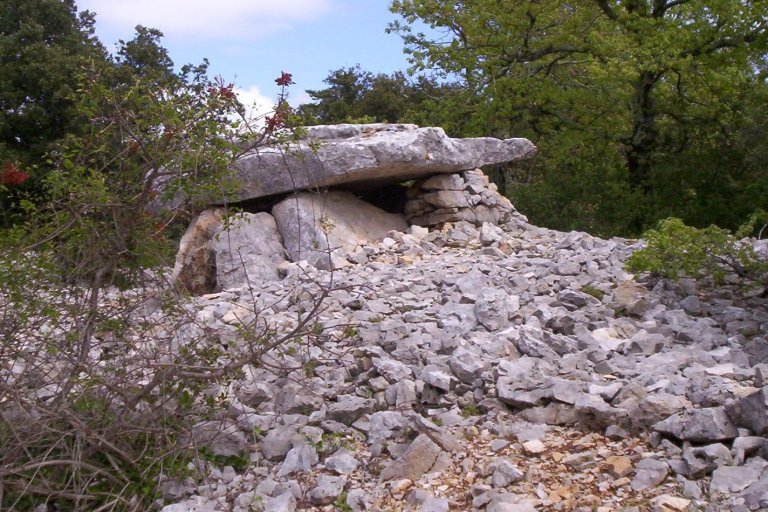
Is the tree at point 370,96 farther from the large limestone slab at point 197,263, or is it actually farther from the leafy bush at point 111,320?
the leafy bush at point 111,320

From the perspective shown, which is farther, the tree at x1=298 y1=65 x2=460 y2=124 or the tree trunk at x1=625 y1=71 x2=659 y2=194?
the tree at x1=298 y1=65 x2=460 y2=124

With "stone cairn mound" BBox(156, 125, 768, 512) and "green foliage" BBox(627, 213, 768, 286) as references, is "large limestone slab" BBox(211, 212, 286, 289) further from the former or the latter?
"green foliage" BBox(627, 213, 768, 286)

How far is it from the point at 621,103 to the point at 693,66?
1.32 m

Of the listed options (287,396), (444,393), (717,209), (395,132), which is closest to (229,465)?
(287,396)

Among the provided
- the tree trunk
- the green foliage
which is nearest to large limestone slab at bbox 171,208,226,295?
→ the green foliage

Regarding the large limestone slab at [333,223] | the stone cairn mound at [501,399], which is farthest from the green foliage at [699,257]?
the large limestone slab at [333,223]

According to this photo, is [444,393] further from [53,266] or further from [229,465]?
[53,266]

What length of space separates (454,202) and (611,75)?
4504 millimetres

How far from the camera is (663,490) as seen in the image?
346 centimetres

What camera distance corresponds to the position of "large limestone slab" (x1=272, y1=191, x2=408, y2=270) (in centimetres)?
838

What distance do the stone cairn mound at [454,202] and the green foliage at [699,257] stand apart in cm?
330

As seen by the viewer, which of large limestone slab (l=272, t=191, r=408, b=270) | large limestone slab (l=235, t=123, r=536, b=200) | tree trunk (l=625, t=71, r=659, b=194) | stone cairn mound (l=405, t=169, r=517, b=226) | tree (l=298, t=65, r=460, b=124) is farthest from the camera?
tree (l=298, t=65, r=460, b=124)

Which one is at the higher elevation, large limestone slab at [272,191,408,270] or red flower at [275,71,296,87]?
red flower at [275,71,296,87]

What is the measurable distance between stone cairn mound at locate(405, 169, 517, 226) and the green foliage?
3295 millimetres
